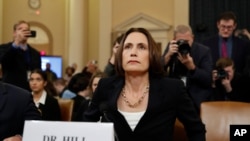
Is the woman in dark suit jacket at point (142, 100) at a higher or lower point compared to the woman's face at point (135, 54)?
lower

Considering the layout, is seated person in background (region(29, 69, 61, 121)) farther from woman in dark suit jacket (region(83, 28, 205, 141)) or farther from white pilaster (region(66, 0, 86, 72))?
white pilaster (region(66, 0, 86, 72))

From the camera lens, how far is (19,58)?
4344mm

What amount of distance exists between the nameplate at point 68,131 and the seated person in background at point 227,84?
8.22 ft

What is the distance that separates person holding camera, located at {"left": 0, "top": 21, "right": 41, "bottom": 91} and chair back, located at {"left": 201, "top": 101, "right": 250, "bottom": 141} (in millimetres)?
2072

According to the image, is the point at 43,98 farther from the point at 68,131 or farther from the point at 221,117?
the point at 68,131

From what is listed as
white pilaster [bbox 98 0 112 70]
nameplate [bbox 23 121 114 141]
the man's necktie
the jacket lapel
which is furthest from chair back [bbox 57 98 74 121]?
white pilaster [bbox 98 0 112 70]

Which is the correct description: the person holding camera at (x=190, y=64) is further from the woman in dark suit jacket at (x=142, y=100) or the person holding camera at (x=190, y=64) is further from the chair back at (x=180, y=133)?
the woman in dark suit jacket at (x=142, y=100)

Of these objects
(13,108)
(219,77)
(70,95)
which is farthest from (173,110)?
(70,95)

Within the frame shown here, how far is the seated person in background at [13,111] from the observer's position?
2.10 m

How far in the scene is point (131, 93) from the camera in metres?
2.40

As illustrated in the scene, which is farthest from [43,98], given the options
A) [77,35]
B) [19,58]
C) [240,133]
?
[77,35]

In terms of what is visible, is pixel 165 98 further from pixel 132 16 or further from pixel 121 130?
pixel 132 16

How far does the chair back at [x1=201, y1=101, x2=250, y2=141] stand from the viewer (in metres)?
2.77

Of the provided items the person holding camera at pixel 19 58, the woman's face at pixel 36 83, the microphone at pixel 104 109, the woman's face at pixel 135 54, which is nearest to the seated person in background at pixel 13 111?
the microphone at pixel 104 109
